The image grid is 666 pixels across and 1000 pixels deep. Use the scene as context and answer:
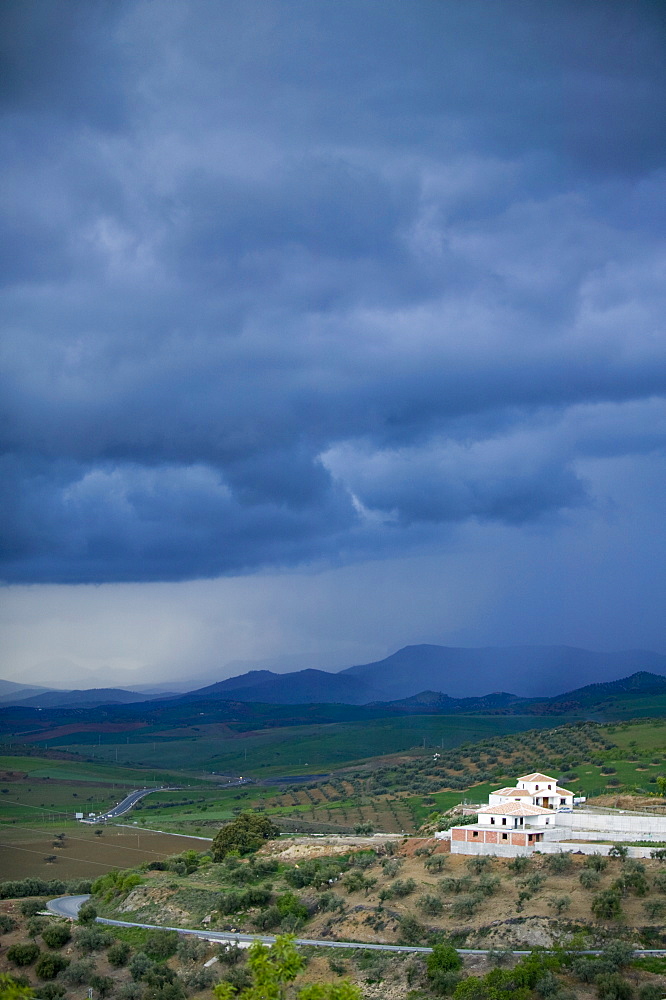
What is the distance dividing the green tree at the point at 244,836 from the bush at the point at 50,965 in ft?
58.5

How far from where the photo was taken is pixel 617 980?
1702 inches

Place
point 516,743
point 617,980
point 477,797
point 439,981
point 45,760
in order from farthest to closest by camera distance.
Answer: point 45,760, point 516,743, point 477,797, point 439,981, point 617,980

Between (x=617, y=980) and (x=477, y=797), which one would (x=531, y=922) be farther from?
(x=477, y=797)

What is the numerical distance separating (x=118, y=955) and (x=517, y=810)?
2190 cm

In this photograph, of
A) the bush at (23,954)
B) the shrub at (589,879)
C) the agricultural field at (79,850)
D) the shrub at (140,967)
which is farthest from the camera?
the agricultural field at (79,850)

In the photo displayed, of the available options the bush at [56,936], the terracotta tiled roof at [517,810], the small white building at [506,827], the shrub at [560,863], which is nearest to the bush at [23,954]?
the bush at [56,936]

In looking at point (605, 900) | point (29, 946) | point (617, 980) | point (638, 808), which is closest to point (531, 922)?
point (605, 900)

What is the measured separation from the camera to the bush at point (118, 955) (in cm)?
5541

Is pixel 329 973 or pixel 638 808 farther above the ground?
pixel 638 808

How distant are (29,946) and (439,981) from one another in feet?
78.4

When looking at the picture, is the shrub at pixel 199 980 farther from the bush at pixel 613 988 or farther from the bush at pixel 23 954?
the bush at pixel 613 988

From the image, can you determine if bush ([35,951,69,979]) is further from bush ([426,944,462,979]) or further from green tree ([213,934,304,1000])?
green tree ([213,934,304,1000])

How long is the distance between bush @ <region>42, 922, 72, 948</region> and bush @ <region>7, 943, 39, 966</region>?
3.39 ft

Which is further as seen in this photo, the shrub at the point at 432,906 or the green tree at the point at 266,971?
the shrub at the point at 432,906
